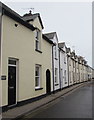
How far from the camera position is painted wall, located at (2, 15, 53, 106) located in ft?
30.3

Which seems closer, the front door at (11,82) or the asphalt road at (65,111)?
the asphalt road at (65,111)

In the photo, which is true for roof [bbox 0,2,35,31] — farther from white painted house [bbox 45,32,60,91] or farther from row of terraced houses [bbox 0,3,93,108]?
white painted house [bbox 45,32,60,91]

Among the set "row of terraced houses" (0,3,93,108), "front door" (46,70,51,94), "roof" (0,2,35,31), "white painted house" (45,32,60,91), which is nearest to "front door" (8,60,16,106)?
"row of terraced houses" (0,3,93,108)

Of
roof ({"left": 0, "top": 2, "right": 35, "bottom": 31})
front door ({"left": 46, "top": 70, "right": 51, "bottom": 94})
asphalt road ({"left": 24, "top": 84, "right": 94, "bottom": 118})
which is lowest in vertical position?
asphalt road ({"left": 24, "top": 84, "right": 94, "bottom": 118})

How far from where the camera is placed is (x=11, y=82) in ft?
32.7

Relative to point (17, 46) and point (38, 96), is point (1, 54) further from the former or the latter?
point (38, 96)

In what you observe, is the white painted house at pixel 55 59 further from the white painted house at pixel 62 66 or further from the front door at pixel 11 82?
the front door at pixel 11 82

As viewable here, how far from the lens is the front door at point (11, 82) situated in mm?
9742

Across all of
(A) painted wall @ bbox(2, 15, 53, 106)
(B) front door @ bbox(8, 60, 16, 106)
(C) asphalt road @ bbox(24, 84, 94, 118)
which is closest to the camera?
(C) asphalt road @ bbox(24, 84, 94, 118)

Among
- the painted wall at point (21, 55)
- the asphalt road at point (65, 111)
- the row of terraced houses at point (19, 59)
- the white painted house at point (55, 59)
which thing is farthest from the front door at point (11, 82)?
the white painted house at point (55, 59)

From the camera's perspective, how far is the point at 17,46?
10.6 metres

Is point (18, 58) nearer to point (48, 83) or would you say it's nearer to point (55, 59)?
point (48, 83)

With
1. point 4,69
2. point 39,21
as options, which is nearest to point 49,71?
point 39,21

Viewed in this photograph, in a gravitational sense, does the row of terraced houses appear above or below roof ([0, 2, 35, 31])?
→ below
